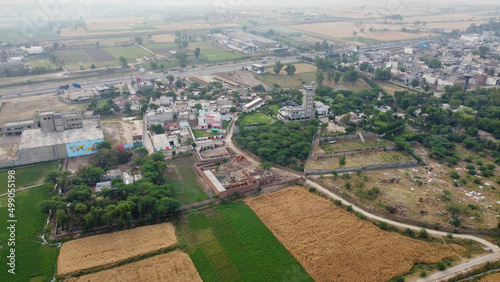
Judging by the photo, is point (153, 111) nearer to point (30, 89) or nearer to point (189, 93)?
point (189, 93)

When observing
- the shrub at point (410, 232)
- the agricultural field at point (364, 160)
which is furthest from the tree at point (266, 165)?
the shrub at point (410, 232)

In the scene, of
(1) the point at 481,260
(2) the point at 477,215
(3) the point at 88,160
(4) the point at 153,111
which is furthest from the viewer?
(4) the point at 153,111

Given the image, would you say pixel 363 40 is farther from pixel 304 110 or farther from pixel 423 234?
pixel 423 234

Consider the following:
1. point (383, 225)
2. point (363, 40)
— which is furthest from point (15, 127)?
point (363, 40)

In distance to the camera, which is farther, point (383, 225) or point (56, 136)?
point (56, 136)

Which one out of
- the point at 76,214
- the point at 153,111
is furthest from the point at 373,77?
the point at 76,214

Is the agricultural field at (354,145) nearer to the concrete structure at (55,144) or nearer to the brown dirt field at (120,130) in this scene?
the brown dirt field at (120,130)
